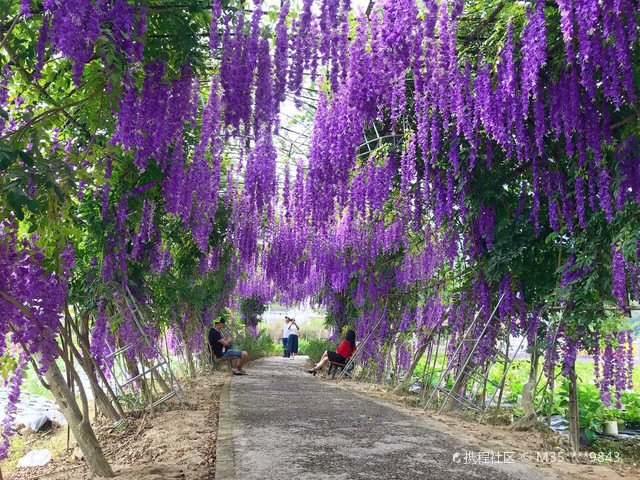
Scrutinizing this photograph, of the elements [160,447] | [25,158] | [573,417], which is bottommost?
[160,447]

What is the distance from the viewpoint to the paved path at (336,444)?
9.94 ft

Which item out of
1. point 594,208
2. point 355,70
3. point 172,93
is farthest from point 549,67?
point 172,93

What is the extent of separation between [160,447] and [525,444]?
9.18ft

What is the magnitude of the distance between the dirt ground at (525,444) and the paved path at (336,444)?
150 mm

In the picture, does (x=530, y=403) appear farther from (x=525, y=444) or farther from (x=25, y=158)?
(x=25, y=158)

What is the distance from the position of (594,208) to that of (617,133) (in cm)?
60

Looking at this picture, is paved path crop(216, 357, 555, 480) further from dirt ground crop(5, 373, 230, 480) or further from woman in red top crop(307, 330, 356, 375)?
woman in red top crop(307, 330, 356, 375)

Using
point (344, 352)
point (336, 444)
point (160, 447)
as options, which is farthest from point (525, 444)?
point (344, 352)

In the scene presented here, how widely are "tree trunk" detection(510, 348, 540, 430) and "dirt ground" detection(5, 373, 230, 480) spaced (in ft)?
8.89

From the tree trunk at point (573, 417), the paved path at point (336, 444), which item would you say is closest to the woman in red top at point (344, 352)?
the paved path at point (336, 444)

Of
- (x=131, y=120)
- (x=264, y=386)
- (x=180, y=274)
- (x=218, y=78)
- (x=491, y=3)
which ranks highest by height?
(x=491, y=3)

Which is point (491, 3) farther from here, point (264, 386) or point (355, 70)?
point (264, 386)

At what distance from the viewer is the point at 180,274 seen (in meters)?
9.06

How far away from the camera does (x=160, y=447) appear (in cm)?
371
